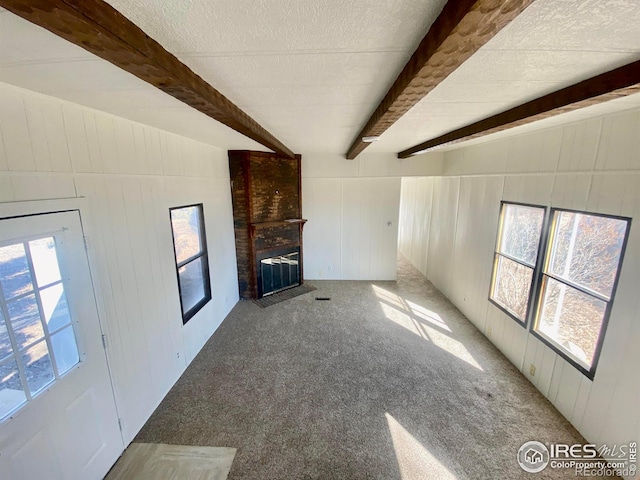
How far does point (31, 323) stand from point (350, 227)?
499cm

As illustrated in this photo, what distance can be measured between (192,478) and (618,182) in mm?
4073

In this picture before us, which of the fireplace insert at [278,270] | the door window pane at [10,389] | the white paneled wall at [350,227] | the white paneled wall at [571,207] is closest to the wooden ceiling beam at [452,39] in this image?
the white paneled wall at [571,207]

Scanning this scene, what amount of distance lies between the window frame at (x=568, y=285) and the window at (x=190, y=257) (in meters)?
4.05

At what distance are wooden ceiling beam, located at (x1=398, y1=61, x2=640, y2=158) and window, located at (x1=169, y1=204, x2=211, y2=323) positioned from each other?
334cm

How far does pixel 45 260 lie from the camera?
1.65 metres

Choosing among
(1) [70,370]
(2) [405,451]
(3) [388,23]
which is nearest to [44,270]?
(1) [70,370]

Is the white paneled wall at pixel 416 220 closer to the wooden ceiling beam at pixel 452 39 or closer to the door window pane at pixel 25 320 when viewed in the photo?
the wooden ceiling beam at pixel 452 39

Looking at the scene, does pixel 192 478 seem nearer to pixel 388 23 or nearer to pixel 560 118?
pixel 388 23

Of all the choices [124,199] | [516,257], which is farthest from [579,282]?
[124,199]

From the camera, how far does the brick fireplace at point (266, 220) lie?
180 inches

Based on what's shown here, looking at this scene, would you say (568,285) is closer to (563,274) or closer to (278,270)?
(563,274)

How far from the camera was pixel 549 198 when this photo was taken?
9.14 feet

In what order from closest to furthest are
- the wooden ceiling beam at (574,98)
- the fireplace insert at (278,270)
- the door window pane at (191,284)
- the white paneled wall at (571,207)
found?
the wooden ceiling beam at (574,98)
the white paneled wall at (571,207)
the door window pane at (191,284)
the fireplace insert at (278,270)

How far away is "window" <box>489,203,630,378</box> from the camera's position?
223cm
